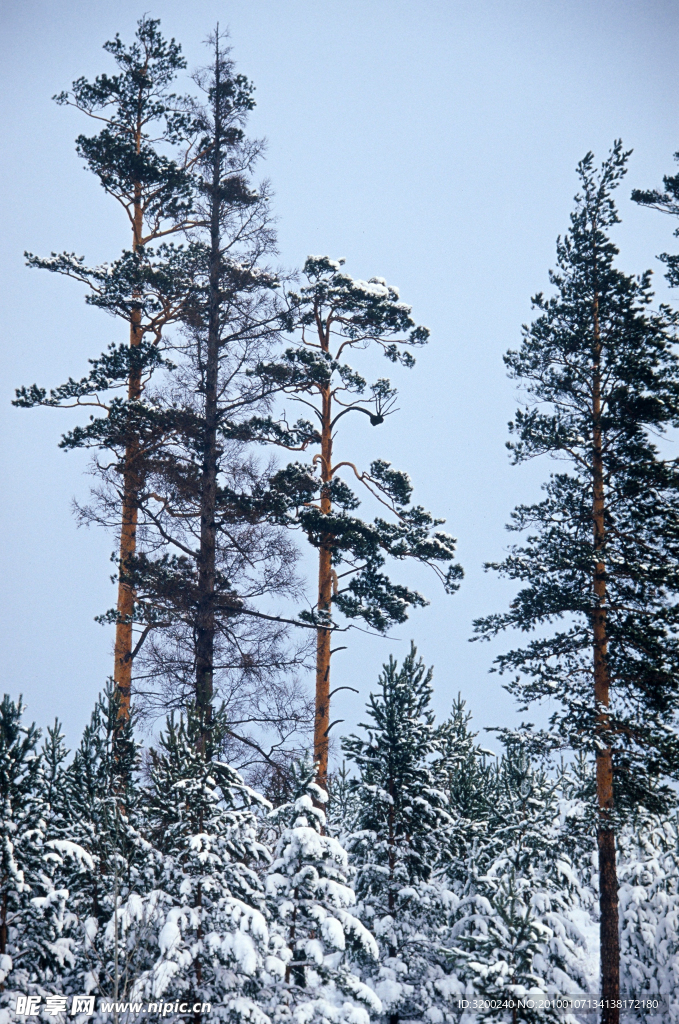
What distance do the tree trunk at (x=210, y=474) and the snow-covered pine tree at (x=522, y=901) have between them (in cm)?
609

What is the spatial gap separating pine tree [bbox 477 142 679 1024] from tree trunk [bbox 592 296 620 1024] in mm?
27

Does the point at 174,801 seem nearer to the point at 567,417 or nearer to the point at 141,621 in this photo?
the point at 141,621

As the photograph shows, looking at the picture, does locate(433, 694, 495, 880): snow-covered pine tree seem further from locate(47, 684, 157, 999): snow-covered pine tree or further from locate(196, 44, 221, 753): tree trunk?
locate(47, 684, 157, 999): snow-covered pine tree

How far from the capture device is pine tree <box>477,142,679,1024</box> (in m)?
16.6

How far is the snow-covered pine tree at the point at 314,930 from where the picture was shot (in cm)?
1271

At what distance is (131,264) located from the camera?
21.3 meters

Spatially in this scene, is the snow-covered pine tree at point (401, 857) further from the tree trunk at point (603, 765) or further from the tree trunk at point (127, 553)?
the tree trunk at point (127, 553)

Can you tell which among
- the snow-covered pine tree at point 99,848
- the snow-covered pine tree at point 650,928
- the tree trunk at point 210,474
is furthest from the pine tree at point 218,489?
the snow-covered pine tree at point 650,928

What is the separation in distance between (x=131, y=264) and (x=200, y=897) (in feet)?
47.9

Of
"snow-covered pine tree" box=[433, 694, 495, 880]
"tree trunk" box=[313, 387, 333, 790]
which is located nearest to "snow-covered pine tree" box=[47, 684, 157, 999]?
"tree trunk" box=[313, 387, 333, 790]

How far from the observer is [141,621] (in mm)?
19219

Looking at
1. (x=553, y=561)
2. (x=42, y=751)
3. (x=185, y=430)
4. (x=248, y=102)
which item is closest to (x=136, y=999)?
(x=42, y=751)

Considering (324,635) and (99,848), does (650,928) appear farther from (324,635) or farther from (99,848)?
(99,848)

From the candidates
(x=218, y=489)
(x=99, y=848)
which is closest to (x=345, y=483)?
(x=218, y=489)
